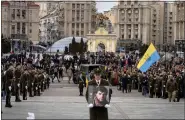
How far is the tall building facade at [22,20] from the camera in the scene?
140m

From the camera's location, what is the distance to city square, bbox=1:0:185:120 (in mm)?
16688

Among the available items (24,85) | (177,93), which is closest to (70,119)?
(24,85)

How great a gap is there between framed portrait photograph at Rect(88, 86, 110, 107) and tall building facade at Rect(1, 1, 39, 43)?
127605 mm

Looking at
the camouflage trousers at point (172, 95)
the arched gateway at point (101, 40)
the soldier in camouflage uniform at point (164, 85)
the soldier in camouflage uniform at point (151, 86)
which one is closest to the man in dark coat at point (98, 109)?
the camouflage trousers at point (172, 95)

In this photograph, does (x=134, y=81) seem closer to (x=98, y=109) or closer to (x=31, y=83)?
(x=31, y=83)

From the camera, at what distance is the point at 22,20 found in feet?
477

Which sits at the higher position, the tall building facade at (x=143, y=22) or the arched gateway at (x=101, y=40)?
the tall building facade at (x=143, y=22)

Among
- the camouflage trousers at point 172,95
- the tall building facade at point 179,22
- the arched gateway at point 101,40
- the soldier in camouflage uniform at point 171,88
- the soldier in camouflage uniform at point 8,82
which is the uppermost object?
the tall building facade at point 179,22

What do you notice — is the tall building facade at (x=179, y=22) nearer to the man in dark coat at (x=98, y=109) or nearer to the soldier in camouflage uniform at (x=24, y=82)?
the soldier in camouflage uniform at (x=24, y=82)

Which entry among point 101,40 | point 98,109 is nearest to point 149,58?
point 98,109

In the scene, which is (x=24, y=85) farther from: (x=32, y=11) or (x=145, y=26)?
(x=145, y=26)

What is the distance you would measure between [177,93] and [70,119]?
8.65m

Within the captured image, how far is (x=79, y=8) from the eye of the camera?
171250 millimetres

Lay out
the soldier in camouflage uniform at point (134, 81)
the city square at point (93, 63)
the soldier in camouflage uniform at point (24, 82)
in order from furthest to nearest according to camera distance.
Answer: the soldier in camouflage uniform at point (134, 81) < the soldier in camouflage uniform at point (24, 82) < the city square at point (93, 63)
